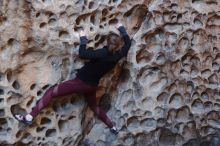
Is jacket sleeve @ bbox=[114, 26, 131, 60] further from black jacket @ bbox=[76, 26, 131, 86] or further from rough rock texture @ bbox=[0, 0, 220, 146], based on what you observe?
rough rock texture @ bbox=[0, 0, 220, 146]

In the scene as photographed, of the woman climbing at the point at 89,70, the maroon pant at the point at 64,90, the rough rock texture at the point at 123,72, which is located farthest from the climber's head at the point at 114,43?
the maroon pant at the point at 64,90

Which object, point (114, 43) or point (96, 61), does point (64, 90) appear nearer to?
point (96, 61)

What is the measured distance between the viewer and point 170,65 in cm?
306

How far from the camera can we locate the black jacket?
271 cm

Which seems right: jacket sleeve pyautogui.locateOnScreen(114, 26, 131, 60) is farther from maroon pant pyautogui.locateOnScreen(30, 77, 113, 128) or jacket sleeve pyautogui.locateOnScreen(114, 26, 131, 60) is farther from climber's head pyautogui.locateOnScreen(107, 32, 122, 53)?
maroon pant pyautogui.locateOnScreen(30, 77, 113, 128)

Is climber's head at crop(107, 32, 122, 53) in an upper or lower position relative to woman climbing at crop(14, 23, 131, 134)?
upper

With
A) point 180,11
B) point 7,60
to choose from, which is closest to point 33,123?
point 7,60

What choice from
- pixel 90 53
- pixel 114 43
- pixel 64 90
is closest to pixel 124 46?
pixel 114 43

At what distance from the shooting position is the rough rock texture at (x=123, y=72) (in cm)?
273

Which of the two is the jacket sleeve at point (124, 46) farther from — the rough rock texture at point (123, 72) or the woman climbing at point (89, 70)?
the rough rock texture at point (123, 72)

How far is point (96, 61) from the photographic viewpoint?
2754mm

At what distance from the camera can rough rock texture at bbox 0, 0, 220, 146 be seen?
8.95 feet

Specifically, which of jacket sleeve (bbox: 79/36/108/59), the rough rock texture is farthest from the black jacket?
the rough rock texture

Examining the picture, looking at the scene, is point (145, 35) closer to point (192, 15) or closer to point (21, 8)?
point (192, 15)
